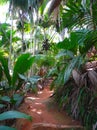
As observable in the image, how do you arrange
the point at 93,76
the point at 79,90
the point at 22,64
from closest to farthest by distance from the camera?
1. the point at 93,76
2. the point at 79,90
3. the point at 22,64

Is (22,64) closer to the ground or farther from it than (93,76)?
farther from it

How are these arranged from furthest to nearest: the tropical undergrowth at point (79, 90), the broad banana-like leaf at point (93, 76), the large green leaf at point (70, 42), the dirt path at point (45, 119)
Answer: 1. the broad banana-like leaf at point (93, 76)
2. the dirt path at point (45, 119)
3. the tropical undergrowth at point (79, 90)
4. the large green leaf at point (70, 42)

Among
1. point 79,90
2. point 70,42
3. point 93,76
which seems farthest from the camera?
point 79,90

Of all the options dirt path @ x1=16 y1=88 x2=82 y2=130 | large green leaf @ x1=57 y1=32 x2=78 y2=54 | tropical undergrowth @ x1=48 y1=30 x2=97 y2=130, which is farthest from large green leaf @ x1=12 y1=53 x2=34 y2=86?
large green leaf @ x1=57 y1=32 x2=78 y2=54

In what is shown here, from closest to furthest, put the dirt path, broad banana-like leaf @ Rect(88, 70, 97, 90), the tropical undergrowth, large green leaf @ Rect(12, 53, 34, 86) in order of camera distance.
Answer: the tropical undergrowth, the dirt path, broad banana-like leaf @ Rect(88, 70, 97, 90), large green leaf @ Rect(12, 53, 34, 86)

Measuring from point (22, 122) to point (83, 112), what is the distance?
1.45 meters

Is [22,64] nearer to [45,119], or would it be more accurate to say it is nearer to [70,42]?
[45,119]

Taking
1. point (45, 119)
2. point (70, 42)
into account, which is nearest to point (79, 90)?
point (45, 119)

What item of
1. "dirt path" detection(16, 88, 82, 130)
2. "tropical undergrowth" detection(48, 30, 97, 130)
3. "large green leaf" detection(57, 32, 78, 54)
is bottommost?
"dirt path" detection(16, 88, 82, 130)

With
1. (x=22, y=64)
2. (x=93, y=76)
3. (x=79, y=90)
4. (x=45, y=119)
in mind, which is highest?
(x=22, y=64)

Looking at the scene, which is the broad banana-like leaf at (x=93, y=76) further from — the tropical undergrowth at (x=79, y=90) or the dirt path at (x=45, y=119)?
the dirt path at (x=45, y=119)

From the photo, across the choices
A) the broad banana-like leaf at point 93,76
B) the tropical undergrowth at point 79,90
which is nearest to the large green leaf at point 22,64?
the tropical undergrowth at point 79,90

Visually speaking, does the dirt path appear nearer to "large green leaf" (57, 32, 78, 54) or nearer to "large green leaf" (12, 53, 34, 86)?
"large green leaf" (12, 53, 34, 86)

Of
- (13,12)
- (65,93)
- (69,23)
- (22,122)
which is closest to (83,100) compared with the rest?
(65,93)
